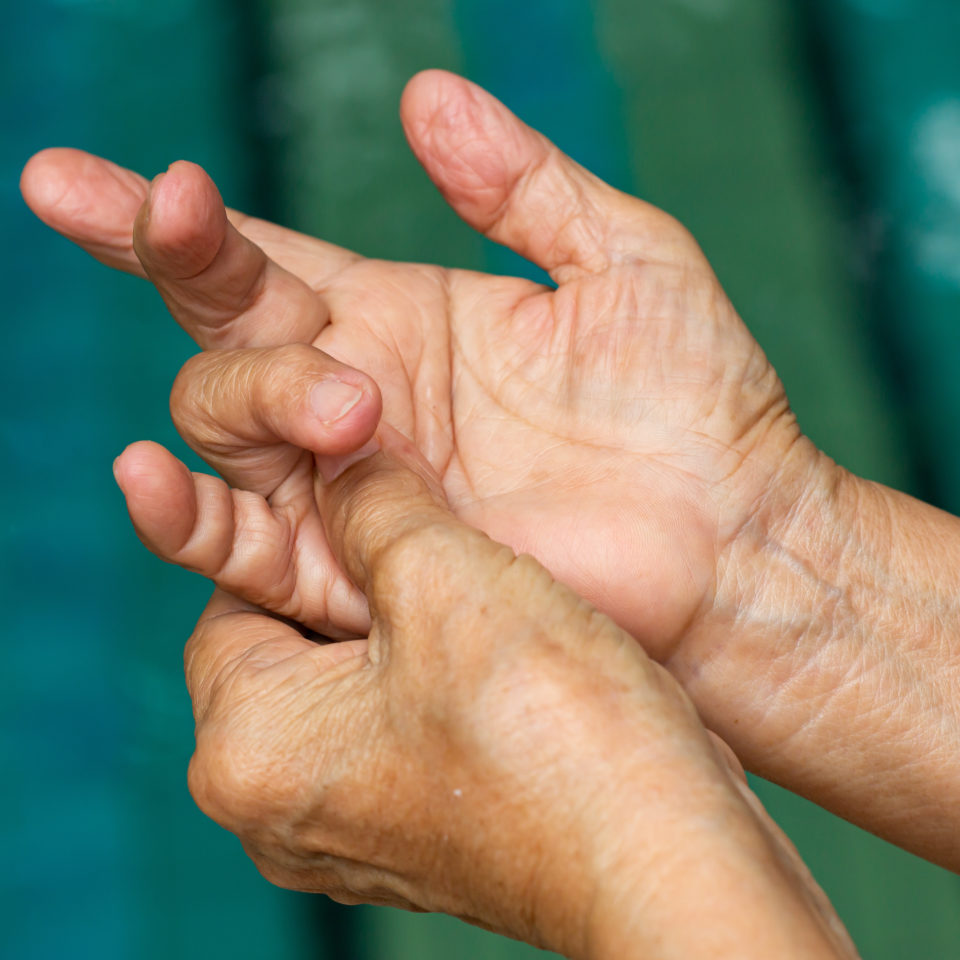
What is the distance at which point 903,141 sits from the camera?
2.18 meters

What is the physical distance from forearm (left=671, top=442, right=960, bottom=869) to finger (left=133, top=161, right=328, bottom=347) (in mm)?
547

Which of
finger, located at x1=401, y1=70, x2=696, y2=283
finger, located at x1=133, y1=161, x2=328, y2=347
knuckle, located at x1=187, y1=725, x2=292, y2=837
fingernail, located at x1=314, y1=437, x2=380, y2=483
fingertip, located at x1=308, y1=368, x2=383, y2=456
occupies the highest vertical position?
finger, located at x1=401, y1=70, x2=696, y2=283

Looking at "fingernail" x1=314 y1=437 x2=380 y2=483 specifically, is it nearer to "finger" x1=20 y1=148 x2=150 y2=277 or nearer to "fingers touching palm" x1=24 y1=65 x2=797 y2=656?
"fingers touching palm" x1=24 y1=65 x2=797 y2=656

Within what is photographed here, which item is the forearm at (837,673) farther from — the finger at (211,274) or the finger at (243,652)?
the finger at (211,274)

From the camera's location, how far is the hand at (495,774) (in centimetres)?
58

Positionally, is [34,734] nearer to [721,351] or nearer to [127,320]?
[127,320]

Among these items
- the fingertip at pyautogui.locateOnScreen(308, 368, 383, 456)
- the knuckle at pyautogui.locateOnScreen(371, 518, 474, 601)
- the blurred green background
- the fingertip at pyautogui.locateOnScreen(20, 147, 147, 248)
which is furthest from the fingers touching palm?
the blurred green background

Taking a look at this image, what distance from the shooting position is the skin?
3.23ft

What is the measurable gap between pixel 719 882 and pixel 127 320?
69.8 inches

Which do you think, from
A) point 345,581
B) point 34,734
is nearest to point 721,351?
point 345,581

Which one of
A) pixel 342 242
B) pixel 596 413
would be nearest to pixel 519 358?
pixel 596 413

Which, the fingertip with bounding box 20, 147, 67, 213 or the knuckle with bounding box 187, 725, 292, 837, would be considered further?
the fingertip with bounding box 20, 147, 67, 213

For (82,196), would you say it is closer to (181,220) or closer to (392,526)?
(181,220)

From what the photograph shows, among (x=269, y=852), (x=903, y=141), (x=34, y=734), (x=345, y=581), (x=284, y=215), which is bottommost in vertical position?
(x=34, y=734)
